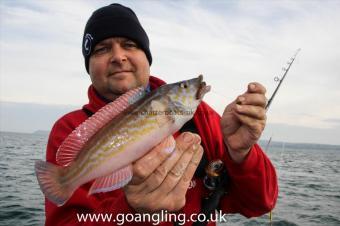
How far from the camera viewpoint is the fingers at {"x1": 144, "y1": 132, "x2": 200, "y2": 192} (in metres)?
3.04

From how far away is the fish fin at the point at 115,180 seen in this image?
2963 mm

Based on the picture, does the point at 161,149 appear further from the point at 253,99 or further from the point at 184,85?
the point at 253,99

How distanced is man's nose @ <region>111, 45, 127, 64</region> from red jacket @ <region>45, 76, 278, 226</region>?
74 cm

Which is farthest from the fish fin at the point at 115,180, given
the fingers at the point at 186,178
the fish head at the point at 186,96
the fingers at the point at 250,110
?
the fingers at the point at 250,110

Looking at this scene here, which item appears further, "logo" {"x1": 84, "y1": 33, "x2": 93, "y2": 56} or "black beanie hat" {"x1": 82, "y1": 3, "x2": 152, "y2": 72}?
"logo" {"x1": 84, "y1": 33, "x2": 93, "y2": 56}

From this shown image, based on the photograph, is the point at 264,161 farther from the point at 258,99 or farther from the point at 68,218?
the point at 68,218

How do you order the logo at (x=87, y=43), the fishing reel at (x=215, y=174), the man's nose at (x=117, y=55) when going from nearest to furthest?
the fishing reel at (x=215, y=174) < the man's nose at (x=117, y=55) < the logo at (x=87, y=43)

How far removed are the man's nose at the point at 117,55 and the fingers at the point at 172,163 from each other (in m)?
2.00

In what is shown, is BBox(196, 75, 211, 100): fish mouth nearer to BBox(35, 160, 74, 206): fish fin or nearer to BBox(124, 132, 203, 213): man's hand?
BBox(124, 132, 203, 213): man's hand

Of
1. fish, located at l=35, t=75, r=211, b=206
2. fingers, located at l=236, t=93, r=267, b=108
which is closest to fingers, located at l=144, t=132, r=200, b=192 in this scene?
fish, located at l=35, t=75, r=211, b=206

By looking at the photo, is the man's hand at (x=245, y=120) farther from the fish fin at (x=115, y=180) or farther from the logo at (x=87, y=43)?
the logo at (x=87, y=43)

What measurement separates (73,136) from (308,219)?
13.8 meters

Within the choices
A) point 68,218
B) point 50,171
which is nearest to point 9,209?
point 68,218

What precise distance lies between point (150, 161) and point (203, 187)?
2.01 metres
